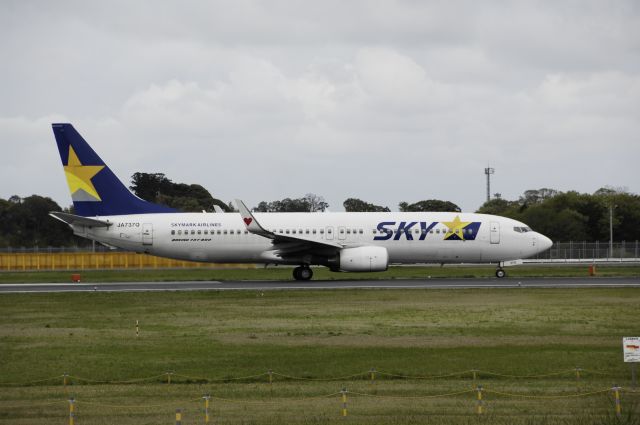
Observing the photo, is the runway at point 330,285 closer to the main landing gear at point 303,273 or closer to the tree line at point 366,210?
the main landing gear at point 303,273

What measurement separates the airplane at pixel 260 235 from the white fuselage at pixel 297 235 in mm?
55

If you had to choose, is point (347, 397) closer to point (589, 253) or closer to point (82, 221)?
point (82, 221)

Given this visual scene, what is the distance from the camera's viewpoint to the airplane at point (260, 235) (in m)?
48.9

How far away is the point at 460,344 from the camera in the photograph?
24922 millimetres

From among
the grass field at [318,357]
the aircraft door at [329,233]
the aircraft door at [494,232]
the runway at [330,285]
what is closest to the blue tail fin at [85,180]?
the runway at [330,285]

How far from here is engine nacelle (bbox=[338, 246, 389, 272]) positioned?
46.7 m

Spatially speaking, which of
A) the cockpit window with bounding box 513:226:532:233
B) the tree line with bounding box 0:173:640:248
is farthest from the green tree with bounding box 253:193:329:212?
the cockpit window with bounding box 513:226:532:233

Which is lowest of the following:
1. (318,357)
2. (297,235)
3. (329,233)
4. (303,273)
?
(318,357)

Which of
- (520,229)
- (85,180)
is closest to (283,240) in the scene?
(85,180)

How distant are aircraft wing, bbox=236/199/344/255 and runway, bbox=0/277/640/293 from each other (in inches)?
Result: 74.0

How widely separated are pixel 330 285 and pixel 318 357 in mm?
21898

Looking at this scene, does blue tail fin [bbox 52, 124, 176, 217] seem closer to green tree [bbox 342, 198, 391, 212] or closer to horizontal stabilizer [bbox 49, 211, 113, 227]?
horizontal stabilizer [bbox 49, 211, 113, 227]

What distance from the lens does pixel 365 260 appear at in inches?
1841

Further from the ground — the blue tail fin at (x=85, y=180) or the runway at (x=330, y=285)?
the blue tail fin at (x=85, y=180)
